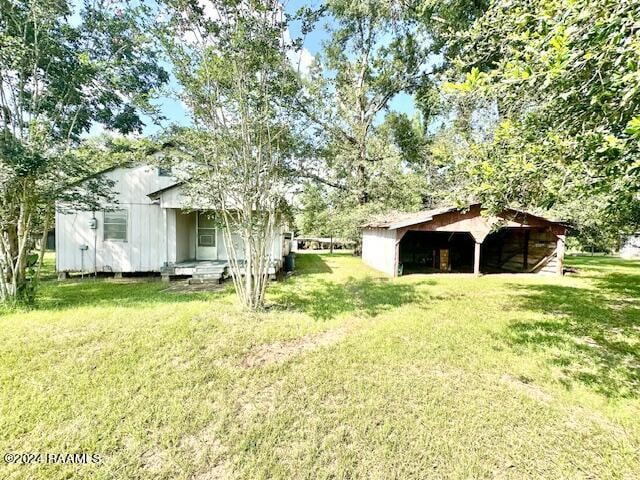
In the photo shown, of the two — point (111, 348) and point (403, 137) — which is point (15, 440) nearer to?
point (111, 348)

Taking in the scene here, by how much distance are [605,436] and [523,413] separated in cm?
63

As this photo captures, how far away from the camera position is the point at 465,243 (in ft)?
55.5

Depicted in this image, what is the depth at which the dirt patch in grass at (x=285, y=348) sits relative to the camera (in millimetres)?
4082

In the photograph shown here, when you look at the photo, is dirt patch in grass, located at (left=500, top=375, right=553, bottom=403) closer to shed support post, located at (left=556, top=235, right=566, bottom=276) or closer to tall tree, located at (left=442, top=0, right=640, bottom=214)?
tall tree, located at (left=442, top=0, right=640, bottom=214)

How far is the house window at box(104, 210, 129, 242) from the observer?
1056 centimetres

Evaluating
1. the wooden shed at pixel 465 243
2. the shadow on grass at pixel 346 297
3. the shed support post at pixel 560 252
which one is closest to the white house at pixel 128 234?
the shadow on grass at pixel 346 297

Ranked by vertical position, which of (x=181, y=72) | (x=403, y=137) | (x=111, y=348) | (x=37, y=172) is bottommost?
(x=111, y=348)

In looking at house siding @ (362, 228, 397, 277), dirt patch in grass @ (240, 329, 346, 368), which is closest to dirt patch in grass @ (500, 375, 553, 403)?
dirt patch in grass @ (240, 329, 346, 368)

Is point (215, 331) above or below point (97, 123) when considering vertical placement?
below

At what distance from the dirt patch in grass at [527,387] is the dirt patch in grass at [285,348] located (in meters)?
2.42

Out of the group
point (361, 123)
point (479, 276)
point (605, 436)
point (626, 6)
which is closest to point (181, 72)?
point (626, 6)

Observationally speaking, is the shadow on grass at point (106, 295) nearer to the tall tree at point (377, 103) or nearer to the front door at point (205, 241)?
the front door at point (205, 241)

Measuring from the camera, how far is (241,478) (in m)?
2.23

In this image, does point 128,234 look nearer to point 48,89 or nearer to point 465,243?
point 48,89
